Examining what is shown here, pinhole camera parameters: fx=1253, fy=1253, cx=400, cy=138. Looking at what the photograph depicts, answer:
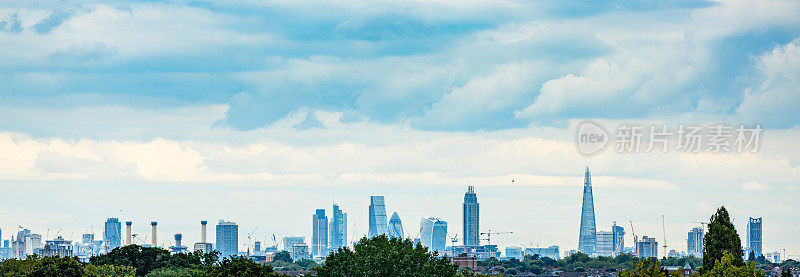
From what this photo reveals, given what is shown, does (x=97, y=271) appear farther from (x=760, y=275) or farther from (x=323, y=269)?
(x=760, y=275)

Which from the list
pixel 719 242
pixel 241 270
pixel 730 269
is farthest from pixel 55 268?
pixel 730 269

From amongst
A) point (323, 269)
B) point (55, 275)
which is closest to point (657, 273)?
point (323, 269)

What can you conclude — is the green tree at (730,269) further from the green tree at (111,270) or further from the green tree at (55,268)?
the green tree at (111,270)

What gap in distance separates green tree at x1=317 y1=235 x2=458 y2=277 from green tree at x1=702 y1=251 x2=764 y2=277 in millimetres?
30755

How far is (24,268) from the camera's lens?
16550 cm

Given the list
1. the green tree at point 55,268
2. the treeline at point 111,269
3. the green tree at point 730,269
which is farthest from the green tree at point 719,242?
the green tree at point 55,268

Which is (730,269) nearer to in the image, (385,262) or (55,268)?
(385,262)

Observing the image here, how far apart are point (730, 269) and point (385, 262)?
Result: 3701cm

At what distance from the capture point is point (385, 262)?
124 metres

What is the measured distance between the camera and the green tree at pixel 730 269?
98.2m

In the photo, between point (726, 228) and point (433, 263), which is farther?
point (433, 263)

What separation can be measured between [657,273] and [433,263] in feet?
143

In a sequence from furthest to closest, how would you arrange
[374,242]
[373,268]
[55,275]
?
[55,275] → [374,242] → [373,268]

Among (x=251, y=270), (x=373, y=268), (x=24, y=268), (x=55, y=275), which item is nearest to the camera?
(x=251, y=270)
